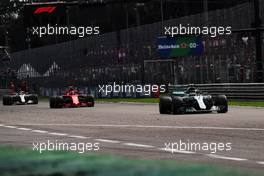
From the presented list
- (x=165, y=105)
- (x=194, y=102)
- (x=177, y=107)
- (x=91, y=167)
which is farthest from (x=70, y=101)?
(x=91, y=167)

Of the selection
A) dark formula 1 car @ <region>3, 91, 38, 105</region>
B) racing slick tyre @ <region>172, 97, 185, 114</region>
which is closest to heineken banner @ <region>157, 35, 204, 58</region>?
dark formula 1 car @ <region>3, 91, 38, 105</region>

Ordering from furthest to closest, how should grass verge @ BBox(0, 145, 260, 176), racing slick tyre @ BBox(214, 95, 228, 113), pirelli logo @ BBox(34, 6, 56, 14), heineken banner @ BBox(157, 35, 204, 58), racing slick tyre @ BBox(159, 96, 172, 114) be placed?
1. heineken banner @ BBox(157, 35, 204, 58)
2. pirelli logo @ BBox(34, 6, 56, 14)
3. racing slick tyre @ BBox(159, 96, 172, 114)
4. racing slick tyre @ BBox(214, 95, 228, 113)
5. grass verge @ BBox(0, 145, 260, 176)

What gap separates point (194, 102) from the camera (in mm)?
18969

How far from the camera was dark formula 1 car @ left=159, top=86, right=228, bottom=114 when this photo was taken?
62.1ft

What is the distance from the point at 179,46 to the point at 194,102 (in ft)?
72.3

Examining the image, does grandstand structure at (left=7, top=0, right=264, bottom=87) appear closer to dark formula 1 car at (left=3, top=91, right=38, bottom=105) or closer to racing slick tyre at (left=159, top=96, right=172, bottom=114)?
dark formula 1 car at (left=3, top=91, right=38, bottom=105)

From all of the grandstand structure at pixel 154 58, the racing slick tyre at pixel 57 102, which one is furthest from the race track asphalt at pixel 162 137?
the grandstand structure at pixel 154 58

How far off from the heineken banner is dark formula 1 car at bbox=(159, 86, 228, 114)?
17.9m

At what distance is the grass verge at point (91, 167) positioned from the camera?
296 centimetres

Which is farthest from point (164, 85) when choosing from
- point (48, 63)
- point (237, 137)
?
point (237, 137)

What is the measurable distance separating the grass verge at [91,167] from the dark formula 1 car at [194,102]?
1544cm

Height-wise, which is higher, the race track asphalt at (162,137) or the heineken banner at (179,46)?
→ the heineken banner at (179,46)

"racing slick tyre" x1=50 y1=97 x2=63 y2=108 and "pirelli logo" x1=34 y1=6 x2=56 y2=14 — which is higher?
"pirelli logo" x1=34 y1=6 x2=56 y2=14

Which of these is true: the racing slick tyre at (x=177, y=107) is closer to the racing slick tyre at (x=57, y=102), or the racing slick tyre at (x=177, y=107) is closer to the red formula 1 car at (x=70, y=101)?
the red formula 1 car at (x=70, y=101)
